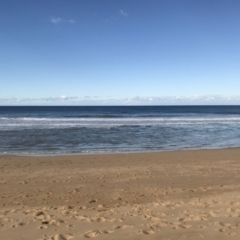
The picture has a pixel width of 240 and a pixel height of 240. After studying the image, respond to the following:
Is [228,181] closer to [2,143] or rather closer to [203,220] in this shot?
[203,220]

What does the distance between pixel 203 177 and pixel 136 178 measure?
2286mm

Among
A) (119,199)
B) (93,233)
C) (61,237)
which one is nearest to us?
(61,237)

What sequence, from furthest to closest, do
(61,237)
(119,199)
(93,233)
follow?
1. (119,199)
2. (93,233)
3. (61,237)

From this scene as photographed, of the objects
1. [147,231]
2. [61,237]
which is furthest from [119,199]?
[61,237]

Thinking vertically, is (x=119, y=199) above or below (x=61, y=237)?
below

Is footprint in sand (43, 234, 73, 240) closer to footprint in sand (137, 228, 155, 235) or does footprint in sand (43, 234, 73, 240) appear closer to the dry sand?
the dry sand

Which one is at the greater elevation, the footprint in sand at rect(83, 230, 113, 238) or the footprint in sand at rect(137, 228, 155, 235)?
the footprint in sand at rect(137, 228, 155, 235)

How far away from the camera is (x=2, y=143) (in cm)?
1809

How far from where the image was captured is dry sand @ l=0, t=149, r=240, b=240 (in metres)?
4.73

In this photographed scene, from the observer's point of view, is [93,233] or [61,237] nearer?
[61,237]

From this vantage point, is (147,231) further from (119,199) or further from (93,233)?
(119,199)

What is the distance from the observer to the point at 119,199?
6.80 m

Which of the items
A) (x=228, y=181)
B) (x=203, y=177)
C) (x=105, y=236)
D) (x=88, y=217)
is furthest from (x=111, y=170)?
(x=105, y=236)

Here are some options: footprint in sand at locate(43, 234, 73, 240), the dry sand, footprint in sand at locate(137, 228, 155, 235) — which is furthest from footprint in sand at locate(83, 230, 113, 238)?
footprint in sand at locate(137, 228, 155, 235)
